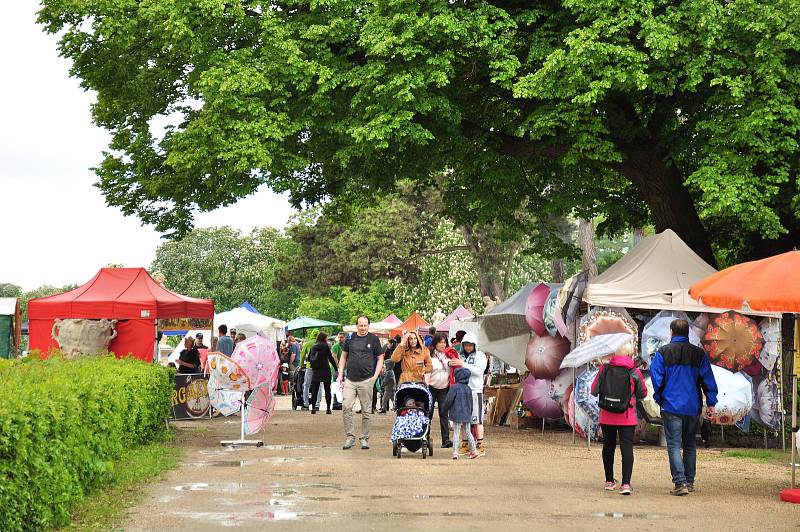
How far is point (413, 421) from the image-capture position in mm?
17031

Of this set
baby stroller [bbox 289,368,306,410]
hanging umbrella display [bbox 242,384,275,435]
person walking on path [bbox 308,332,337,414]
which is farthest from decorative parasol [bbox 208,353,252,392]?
baby stroller [bbox 289,368,306,410]

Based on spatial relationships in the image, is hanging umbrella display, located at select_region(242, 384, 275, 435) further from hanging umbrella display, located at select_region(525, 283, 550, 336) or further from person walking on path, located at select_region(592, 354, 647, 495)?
person walking on path, located at select_region(592, 354, 647, 495)

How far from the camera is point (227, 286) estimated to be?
97.3m

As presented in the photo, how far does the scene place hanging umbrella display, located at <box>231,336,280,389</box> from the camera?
736 inches

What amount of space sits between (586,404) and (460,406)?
3304mm

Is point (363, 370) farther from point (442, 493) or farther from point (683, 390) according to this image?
point (683, 390)

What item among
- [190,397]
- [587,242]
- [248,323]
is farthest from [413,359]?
[248,323]

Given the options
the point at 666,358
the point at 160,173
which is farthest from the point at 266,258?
the point at 666,358

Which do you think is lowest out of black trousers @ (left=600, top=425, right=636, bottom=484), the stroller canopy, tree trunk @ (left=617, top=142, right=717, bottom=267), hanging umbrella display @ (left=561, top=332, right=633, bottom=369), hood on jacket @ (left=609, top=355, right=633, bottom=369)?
black trousers @ (left=600, top=425, right=636, bottom=484)

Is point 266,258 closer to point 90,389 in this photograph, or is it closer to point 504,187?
point 504,187

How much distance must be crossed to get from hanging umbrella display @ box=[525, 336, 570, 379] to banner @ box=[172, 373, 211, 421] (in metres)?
7.15

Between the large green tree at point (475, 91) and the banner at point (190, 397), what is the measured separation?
362cm

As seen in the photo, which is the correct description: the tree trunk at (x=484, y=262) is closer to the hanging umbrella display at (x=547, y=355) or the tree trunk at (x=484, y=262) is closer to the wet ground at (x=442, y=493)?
the hanging umbrella display at (x=547, y=355)

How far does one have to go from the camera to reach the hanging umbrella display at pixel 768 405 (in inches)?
730
